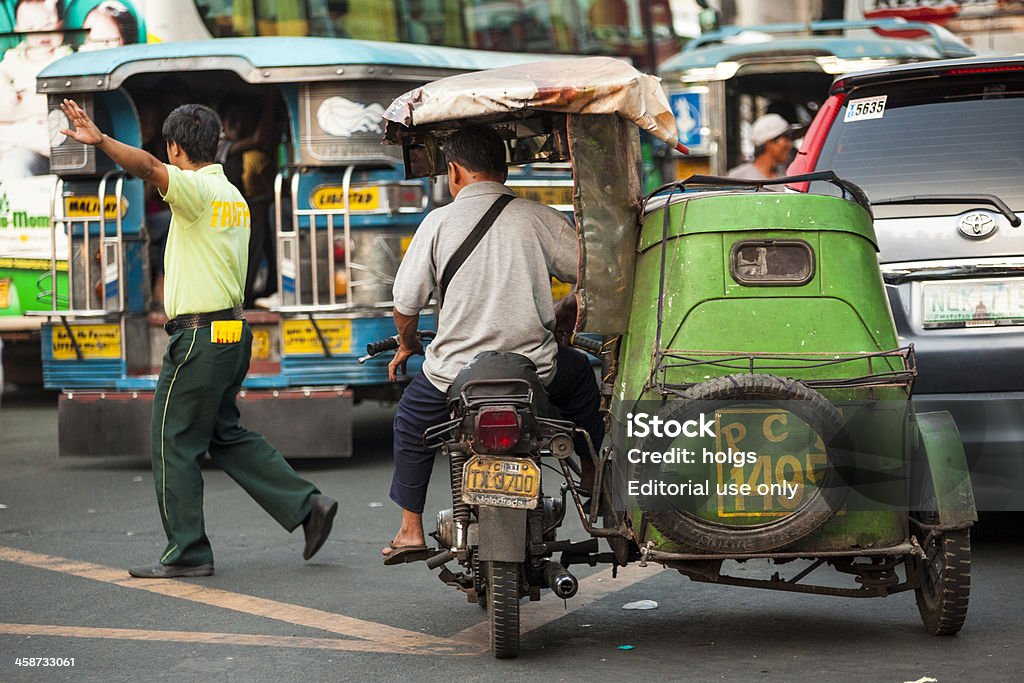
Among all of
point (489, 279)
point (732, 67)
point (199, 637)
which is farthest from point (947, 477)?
point (732, 67)

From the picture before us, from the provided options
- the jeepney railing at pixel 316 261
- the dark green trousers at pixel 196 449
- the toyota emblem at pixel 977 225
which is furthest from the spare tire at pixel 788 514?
the jeepney railing at pixel 316 261

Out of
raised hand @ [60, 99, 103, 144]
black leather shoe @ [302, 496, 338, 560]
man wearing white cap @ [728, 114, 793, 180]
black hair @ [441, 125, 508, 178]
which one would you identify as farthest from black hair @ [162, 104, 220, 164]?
man wearing white cap @ [728, 114, 793, 180]

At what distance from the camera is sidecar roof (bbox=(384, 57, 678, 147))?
16.3 feet

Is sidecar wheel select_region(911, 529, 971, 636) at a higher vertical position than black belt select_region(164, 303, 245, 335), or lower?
lower

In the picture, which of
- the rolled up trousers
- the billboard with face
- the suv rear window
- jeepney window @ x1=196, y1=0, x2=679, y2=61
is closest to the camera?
the rolled up trousers

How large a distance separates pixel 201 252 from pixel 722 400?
2.88 meters

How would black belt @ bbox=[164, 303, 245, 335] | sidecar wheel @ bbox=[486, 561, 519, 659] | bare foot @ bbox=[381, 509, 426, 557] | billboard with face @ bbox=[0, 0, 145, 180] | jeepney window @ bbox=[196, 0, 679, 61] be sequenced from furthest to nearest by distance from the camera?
1. billboard with face @ bbox=[0, 0, 145, 180]
2. jeepney window @ bbox=[196, 0, 679, 61]
3. black belt @ bbox=[164, 303, 245, 335]
4. bare foot @ bbox=[381, 509, 426, 557]
5. sidecar wheel @ bbox=[486, 561, 519, 659]

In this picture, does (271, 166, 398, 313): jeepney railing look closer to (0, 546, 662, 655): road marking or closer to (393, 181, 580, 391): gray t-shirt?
(0, 546, 662, 655): road marking

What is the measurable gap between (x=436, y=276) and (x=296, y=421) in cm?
418

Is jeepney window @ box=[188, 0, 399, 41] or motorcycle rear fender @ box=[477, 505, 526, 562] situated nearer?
motorcycle rear fender @ box=[477, 505, 526, 562]

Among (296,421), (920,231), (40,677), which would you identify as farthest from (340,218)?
(40,677)

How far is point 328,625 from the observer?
18.6 ft

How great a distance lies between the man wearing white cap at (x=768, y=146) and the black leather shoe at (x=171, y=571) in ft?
15.7

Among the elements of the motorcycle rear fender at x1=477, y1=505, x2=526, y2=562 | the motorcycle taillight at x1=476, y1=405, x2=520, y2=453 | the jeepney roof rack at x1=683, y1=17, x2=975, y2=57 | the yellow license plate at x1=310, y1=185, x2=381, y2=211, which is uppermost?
the jeepney roof rack at x1=683, y1=17, x2=975, y2=57
